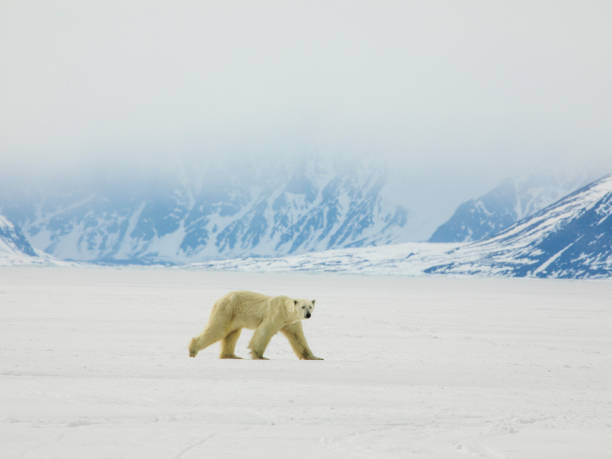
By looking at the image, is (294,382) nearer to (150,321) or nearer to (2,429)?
(2,429)

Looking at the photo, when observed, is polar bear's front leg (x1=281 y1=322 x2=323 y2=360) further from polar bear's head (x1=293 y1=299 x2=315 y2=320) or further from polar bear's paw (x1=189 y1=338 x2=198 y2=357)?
polar bear's paw (x1=189 y1=338 x2=198 y2=357)

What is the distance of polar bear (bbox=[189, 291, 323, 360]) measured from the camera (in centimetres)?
2189

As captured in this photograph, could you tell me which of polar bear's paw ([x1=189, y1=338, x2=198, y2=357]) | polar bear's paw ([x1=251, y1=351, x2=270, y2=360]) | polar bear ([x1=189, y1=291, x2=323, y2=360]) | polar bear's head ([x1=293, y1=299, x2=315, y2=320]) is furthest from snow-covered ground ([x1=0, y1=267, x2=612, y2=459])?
polar bear's head ([x1=293, y1=299, x2=315, y2=320])

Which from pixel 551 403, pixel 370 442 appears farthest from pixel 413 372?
pixel 370 442

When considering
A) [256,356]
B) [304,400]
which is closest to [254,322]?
[256,356]

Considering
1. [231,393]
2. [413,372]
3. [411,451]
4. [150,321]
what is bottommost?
[150,321]

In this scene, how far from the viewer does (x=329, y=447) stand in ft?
38.2

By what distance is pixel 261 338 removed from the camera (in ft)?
72.2

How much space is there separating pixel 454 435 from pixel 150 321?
1078 inches

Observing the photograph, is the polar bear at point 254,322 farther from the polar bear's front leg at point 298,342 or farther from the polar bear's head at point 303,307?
the polar bear's head at point 303,307

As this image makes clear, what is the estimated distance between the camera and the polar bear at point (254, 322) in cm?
2189

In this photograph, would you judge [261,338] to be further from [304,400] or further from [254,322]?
[304,400]

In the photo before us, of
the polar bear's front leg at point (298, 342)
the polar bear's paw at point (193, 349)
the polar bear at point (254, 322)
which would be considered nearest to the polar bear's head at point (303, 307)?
the polar bear at point (254, 322)

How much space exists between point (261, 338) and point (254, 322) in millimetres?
523
